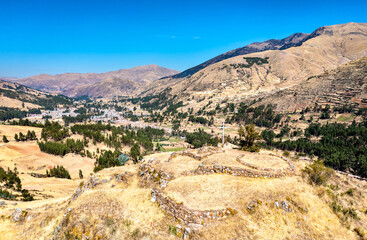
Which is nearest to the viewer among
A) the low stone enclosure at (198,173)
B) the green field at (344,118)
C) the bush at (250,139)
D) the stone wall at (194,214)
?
the stone wall at (194,214)

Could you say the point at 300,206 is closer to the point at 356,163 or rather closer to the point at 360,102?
the point at 356,163

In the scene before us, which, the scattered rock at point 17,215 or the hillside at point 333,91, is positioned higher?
the hillside at point 333,91

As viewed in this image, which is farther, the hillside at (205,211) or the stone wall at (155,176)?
the stone wall at (155,176)

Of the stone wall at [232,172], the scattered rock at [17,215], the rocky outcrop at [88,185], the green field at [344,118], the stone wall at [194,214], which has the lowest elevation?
the green field at [344,118]

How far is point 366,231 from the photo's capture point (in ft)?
64.9

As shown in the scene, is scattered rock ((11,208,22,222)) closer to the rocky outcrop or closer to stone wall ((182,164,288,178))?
the rocky outcrop

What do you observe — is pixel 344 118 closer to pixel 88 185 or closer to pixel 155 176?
pixel 155 176

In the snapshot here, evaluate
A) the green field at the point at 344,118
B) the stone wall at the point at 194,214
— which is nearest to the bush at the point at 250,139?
the stone wall at the point at 194,214

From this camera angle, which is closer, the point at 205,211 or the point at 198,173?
the point at 205,211

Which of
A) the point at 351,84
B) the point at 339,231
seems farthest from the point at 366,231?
the point at 351,84

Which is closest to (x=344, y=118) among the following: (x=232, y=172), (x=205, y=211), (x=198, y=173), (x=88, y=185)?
(x=232, y=172)

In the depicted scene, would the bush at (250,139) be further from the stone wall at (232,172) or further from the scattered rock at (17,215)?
the scattered rock at (17,215)

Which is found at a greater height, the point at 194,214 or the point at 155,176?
the point at 155,176

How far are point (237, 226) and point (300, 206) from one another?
25.4ft
